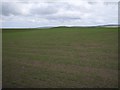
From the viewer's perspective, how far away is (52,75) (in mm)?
6355

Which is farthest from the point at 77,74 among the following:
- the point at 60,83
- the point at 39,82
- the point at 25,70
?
the point at 25,70

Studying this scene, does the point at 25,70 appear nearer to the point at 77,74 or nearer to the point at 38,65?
the point at 38,65

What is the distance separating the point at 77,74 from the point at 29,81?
1819 millimetres

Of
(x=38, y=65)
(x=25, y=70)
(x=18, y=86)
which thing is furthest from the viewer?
(x=38, y=65)

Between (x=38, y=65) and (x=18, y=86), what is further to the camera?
(x=38, y=65)

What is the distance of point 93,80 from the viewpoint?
578 cm

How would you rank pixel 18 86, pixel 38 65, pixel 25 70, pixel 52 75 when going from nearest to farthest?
pixel 18 86, pixel 52 75, pixel 25 70, pixel 38 65

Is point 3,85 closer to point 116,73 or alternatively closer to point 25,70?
point 25,70

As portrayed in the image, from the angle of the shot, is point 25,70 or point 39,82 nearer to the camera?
point 39,82

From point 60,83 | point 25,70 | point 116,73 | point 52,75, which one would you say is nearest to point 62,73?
point 52,75

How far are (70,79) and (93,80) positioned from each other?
758mm

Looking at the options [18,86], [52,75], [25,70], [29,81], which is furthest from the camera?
[25,70]

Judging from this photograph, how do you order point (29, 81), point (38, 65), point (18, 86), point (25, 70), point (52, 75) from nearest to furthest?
point (18, 86)
point (29, 81)
point (52, 75)
point (25, 70)
point (38, 65)

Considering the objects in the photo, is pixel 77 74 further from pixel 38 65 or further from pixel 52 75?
pixel 38 65
